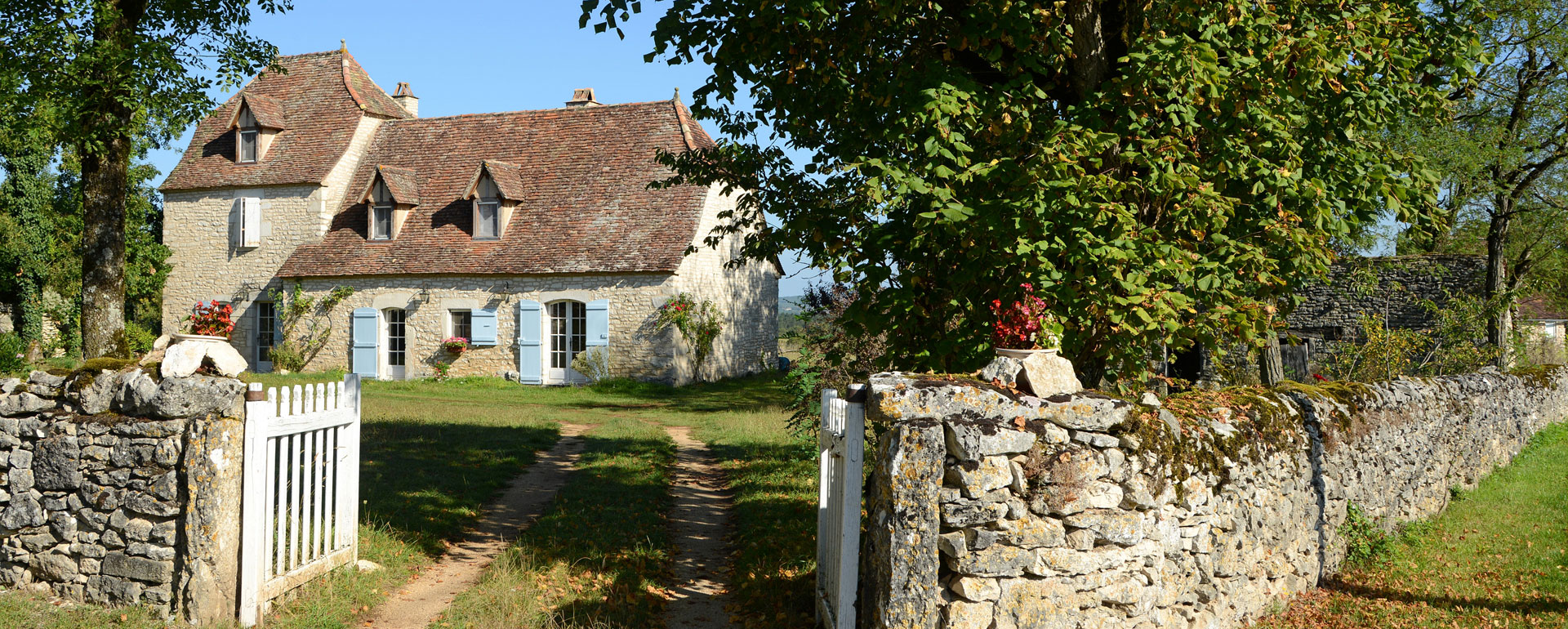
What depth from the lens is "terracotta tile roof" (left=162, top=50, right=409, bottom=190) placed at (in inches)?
920

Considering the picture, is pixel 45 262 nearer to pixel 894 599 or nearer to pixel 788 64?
pixel 788 64

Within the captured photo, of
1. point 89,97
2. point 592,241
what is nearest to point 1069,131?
point 89,97

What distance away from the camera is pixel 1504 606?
5980mm

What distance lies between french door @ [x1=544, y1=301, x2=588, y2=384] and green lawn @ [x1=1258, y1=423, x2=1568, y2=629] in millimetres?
16430

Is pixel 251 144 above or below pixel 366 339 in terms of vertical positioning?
above

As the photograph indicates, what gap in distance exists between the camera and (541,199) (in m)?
22.4

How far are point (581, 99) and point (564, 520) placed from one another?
62.8 feet

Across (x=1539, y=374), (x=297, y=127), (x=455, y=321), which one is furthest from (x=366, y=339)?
(x=1539, y=374)

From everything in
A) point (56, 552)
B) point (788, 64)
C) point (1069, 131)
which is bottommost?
point (56, 552)

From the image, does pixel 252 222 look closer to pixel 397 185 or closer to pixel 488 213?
pixel 397 185

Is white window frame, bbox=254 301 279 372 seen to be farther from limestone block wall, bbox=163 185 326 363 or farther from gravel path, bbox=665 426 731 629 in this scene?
gravel path, bbox=665 426 731 629

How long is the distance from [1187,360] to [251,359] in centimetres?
2156

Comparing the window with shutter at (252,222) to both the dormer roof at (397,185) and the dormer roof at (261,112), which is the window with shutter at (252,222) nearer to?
the dormer roof at (261,112)

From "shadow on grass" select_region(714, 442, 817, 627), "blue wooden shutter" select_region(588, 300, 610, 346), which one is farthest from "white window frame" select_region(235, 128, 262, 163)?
"shadow on grass" select_region(714, 442, 817, 627)
